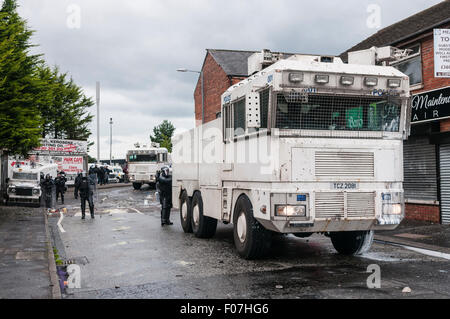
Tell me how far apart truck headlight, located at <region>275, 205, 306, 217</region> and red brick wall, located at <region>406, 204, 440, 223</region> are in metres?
8.60

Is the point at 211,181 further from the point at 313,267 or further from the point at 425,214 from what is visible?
the point at 425,214

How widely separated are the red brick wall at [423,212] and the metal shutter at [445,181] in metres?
0.23

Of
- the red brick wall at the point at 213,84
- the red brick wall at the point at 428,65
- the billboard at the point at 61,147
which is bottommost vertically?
the billboard at the point at 61,147

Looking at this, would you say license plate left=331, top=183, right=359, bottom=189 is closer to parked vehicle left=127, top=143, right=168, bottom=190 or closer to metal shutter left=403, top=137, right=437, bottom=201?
metal shutter left=403, top=137, right=437, bottom=201

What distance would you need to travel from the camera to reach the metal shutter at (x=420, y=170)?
15.1 meters

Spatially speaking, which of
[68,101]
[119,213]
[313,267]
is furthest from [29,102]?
[68,101]

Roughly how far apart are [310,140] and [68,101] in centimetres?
4716

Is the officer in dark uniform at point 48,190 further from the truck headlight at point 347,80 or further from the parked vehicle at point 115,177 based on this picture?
the parked vehicle at point 115,177

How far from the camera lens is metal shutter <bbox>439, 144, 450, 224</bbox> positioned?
1440cm

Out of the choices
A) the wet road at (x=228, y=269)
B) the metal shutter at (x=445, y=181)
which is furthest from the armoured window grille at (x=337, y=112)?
the metal shutter at (x=445, y=181)

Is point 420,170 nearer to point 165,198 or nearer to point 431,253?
point 431,253

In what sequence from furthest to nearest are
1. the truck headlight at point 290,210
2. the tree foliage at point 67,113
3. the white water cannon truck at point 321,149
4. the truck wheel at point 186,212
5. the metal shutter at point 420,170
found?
1. the tree foliage at point 67,113
2. the metal shutter at point 420,170
3. the truck wheel at point 186,212
4. the white water cannon truck at point 321,149
5. the truck headlight at point 290,210

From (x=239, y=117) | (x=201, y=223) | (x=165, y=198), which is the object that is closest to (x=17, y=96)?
(x=165, y=198)

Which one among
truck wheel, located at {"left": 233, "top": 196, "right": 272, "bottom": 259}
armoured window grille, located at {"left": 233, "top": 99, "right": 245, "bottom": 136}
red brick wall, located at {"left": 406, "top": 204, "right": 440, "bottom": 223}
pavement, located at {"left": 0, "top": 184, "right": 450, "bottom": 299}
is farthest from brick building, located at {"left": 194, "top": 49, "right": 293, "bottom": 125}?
truck wheel, located at {"left": 233, "top": 196, "right": 272, "bottom": 259}
